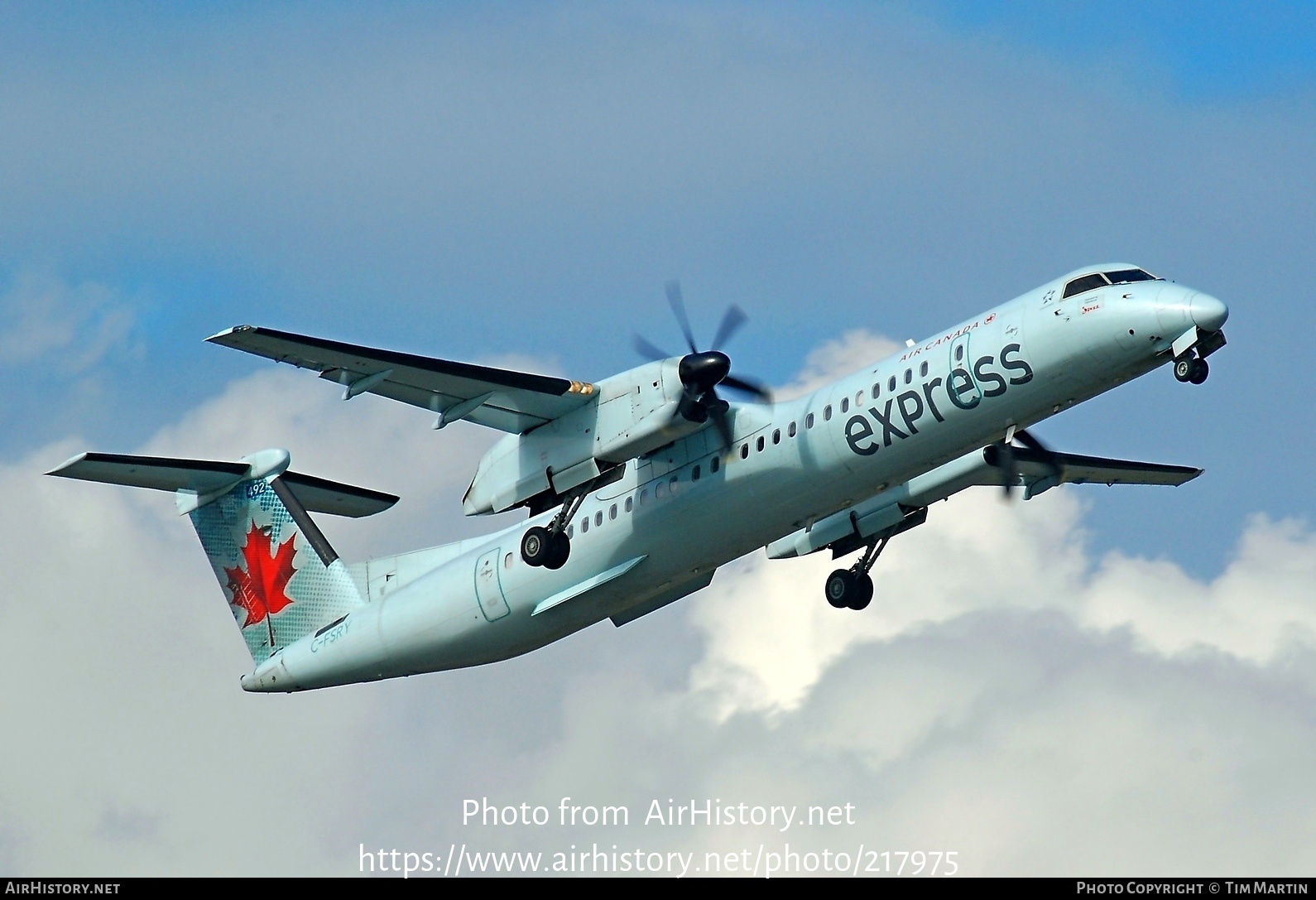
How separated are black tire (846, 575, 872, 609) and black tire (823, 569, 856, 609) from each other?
0.05 m

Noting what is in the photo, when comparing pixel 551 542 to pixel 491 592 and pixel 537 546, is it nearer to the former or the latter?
pixel 537 546

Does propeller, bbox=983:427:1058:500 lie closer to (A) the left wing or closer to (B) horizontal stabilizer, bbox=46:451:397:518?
(A) the left wing

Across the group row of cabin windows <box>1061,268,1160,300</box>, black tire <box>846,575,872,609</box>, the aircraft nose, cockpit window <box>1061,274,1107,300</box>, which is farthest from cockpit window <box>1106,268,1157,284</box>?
black tire <box>846,575,872,609</box>

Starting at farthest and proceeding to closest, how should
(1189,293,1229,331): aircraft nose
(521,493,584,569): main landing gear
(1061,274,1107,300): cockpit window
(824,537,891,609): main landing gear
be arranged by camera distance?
(824,537,891,609): main landing gear
(521,493,584,569): main landing gear
(1061,274,1107,300): cockpit window
(1189,293,1229,331): aircraft nose

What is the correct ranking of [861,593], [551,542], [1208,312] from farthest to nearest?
[861,593] < [551,542] < [1208,312]

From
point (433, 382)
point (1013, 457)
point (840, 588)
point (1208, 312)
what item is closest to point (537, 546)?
point (433, 382)

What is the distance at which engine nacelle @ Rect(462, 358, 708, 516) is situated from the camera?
21.8 metres

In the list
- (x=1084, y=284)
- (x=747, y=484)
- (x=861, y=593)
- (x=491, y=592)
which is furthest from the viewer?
(x=861, y=593)

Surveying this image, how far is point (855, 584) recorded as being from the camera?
2609 cm

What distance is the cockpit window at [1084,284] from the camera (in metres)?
19.9

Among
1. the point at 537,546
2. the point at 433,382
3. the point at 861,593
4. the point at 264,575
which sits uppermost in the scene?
the point at 433,382

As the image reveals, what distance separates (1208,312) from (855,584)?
8.55 m

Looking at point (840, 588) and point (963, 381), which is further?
point (840, 588)
